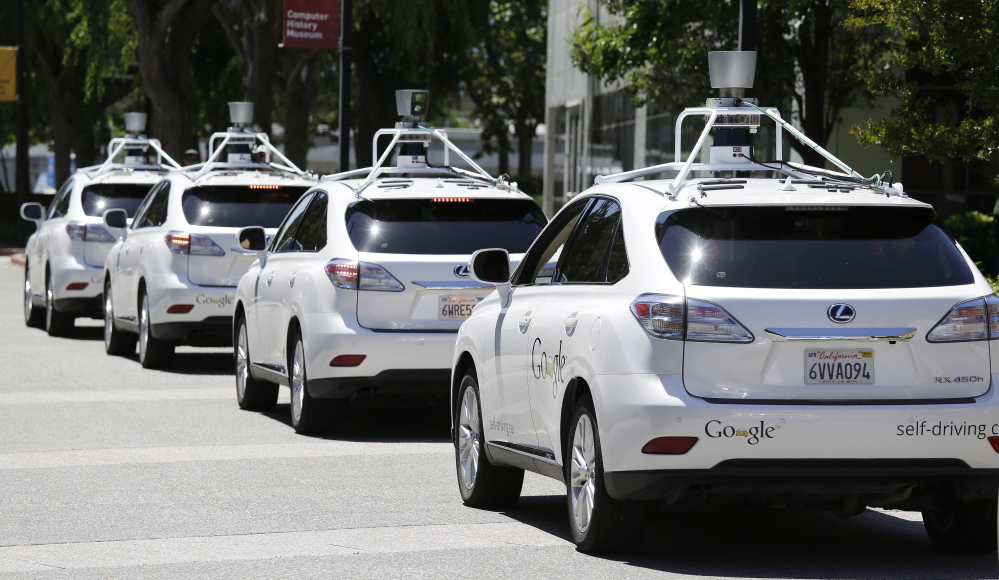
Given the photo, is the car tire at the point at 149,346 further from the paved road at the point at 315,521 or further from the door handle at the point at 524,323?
the door handle at the point at 524,323

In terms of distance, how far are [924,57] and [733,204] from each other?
8153 millimetres

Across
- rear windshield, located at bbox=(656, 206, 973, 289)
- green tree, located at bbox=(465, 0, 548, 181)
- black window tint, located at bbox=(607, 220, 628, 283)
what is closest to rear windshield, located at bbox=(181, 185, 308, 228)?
black window tint, located at bbox=(607, 220, 628, 283)

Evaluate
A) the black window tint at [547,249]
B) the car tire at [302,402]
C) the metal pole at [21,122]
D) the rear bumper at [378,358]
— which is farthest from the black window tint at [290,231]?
the metal pole at [21,122]

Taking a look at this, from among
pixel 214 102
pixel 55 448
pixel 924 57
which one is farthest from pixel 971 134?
pixel 214 102

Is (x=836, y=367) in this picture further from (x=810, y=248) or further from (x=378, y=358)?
(x=378, y=358)

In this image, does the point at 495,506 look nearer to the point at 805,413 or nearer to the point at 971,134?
the point at 805,413

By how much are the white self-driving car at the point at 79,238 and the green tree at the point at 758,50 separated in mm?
5552

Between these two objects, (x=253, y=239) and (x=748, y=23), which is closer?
→ (x=253, y=239)

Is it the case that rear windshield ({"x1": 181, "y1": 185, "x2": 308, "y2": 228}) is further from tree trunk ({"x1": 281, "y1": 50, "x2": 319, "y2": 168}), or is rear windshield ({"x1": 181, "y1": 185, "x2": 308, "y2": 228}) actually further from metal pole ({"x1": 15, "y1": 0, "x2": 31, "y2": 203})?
metal pole ({"x1": 15, "y1": 0, "x2": 31, "y2": 203})

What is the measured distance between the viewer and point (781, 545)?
7664 mm

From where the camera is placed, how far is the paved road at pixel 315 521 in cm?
711

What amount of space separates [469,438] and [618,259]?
76.8 inches

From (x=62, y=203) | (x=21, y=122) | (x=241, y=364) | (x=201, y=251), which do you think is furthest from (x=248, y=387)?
(x=21, y=122)

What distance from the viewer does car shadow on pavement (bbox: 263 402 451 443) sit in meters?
11.5
